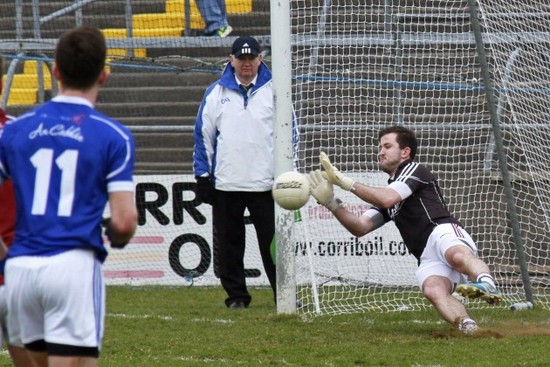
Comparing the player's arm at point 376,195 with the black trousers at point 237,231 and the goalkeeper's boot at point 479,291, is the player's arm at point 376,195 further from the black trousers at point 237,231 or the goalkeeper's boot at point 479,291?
the black trousers at point 237,231

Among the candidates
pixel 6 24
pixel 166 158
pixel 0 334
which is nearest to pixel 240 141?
pixel 0 334

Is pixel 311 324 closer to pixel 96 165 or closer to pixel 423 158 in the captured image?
pixel 423 158

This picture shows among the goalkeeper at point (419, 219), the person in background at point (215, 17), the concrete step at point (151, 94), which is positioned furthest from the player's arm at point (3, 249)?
the concrete step at point (151, 94)

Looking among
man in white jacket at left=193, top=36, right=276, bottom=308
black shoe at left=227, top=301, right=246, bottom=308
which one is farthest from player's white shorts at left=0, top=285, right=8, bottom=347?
black shoe at left=227, top=301, right=246, bottom=308

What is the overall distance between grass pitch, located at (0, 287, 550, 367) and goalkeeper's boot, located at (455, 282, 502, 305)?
1.03 feet

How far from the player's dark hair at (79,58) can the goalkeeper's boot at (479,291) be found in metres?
3.73

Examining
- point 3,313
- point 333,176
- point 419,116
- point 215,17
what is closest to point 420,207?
point 333,176

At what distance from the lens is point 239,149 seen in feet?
33.3

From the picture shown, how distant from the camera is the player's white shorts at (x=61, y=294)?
173 inches

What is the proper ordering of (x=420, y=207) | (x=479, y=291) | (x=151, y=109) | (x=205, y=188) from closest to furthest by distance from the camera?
(x=479, y=291) < (x=420, y=207) < (x=205, y=188) < (x=151, y=109)

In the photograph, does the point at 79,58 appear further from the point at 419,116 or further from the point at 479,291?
the point at 419,116

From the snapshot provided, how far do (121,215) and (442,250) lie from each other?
425 cm

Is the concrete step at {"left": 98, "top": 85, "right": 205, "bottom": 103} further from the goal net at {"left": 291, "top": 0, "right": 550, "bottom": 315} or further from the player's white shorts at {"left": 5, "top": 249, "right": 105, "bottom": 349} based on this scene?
the player's white shorts at {"left": 5, "top": 249, "right": 105, "bottom": 349}

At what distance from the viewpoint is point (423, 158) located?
11891 mm
